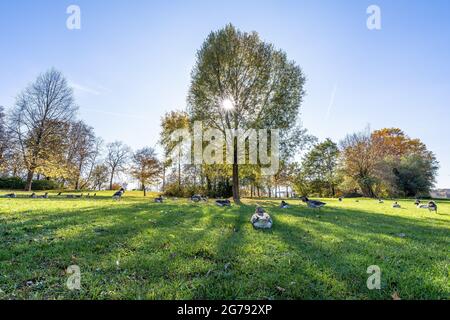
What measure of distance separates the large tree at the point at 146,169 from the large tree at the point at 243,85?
28329 millimetres

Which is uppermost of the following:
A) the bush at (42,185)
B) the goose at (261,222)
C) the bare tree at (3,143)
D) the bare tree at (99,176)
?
the bare tree at (3,143)

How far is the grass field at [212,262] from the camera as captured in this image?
3.94 meters

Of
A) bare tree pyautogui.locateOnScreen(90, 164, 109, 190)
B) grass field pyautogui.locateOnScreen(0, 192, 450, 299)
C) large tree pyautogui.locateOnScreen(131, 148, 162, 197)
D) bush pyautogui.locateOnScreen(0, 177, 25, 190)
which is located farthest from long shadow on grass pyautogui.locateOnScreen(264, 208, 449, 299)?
bare tree pyautogui.locateOnScreen(90, 164, 109, 190)

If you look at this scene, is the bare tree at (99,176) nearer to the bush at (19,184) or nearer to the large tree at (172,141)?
the bush at (19,184)

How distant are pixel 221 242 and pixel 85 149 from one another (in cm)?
5524

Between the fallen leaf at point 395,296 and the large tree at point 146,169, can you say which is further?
the large tree at point 146,169

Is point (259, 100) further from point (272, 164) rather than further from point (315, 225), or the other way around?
point (315, 225)

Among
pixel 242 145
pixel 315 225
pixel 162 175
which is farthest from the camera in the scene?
pixel 162 175

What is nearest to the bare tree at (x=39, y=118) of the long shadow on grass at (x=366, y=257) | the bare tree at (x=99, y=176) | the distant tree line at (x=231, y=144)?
the distant tree line at (x=231, y=144)

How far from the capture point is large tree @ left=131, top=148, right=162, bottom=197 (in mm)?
47562

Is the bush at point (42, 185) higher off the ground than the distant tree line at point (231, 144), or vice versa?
the distant tree line at point (231, 144)

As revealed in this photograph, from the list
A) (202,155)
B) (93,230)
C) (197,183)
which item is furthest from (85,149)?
(93,230)
